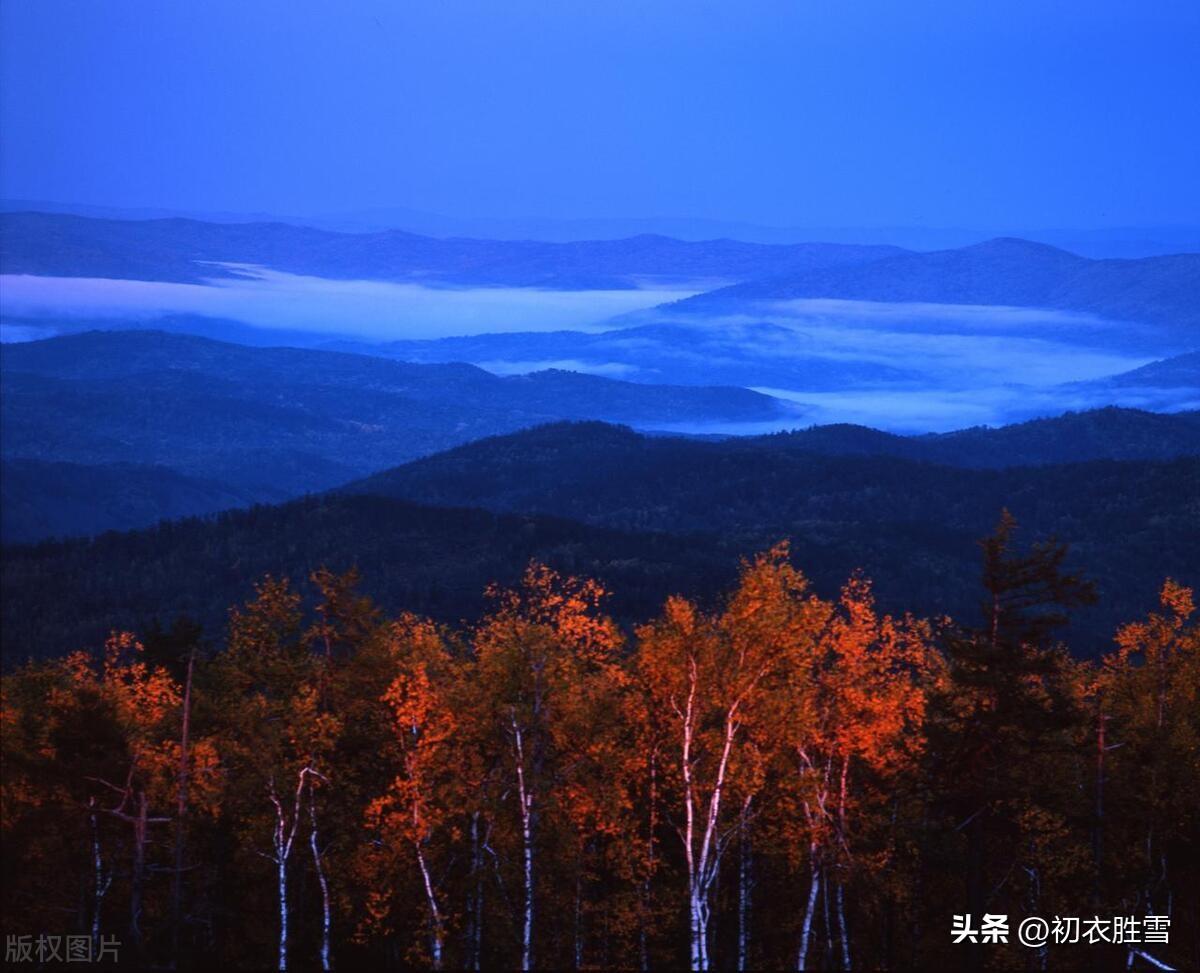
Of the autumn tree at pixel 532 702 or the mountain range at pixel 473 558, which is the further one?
Answer: the mountain range at pixel 473 558

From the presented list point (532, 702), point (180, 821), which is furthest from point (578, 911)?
point (180, 821)

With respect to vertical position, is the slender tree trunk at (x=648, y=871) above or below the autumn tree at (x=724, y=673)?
below

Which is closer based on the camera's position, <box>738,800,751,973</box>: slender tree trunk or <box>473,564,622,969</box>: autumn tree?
<box>738,800,751,973</box>: slender tree trunk

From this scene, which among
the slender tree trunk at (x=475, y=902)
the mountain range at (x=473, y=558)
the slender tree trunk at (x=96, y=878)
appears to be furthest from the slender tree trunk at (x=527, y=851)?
the mountain range at (x=473, y=558)

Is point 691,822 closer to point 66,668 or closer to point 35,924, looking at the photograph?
point 35,924

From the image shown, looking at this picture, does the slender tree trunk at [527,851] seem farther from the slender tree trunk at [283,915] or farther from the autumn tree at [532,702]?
the slender tree trunk at [283,915]

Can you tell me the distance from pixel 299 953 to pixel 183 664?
1041cm

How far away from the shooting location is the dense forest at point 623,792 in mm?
37219

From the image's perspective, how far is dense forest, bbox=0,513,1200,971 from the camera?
37.2m

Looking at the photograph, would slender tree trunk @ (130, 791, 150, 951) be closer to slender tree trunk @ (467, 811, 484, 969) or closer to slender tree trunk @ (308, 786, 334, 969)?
slender tree trunk @ (308, 786, 334, 969)

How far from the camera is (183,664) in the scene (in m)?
48.1

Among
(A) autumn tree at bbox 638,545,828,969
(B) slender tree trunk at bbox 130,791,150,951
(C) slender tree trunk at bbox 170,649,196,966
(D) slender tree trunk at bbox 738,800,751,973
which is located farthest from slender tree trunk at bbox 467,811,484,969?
(B) slender tree trunk at bbox 130,791,150,951

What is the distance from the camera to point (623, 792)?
1462 inches

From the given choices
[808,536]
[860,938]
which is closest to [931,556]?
[808,536]
